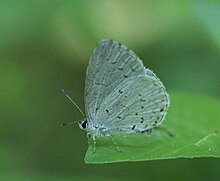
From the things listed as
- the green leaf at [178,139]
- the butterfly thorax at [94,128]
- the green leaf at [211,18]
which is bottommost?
the green leaf at [178,139]

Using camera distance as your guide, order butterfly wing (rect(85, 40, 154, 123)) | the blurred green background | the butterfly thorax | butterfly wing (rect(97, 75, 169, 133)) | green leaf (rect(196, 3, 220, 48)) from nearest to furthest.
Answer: butterfly wing (rect(85, 40, 154, 123))
butterfly wing (rect(97, 75, 169, 133))
the butterfly thorax
green leaf (rect(196, 3, 220, 48))
the blurred green background

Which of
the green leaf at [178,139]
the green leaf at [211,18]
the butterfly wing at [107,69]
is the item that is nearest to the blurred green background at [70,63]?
the green leaf at [211,18]

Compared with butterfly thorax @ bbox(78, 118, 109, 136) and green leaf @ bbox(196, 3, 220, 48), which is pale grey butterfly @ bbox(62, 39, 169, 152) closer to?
butterfly thorax @ bbox(78, 118, 109, 136)

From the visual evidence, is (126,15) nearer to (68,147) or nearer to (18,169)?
(68,147)

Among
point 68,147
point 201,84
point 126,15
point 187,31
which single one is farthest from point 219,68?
point 68,147

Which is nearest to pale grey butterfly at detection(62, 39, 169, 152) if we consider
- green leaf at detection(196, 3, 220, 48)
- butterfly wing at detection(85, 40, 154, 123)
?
butterfly wing at detection(85, 40, 154, 123)

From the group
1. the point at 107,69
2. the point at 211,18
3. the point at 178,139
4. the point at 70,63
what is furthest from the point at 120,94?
the point at 70,63

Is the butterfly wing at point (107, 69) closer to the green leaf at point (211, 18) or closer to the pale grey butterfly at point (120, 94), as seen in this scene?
the pale grey butterfly at point (120, 94)
